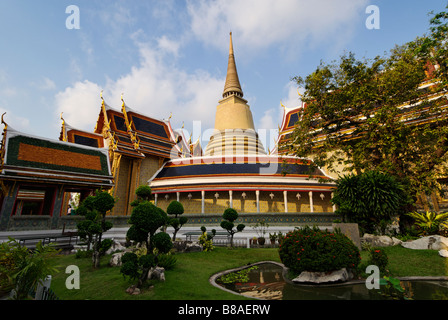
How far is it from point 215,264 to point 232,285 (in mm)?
2564

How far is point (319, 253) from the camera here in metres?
6.97

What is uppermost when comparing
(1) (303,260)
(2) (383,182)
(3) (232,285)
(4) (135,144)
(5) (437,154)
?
(4) (135,144)

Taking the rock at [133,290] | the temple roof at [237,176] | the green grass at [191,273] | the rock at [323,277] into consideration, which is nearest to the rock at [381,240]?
the green grass at [191,273]

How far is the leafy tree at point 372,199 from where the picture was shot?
12141 millimetres

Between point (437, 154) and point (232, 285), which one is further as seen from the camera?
point (437, 154)

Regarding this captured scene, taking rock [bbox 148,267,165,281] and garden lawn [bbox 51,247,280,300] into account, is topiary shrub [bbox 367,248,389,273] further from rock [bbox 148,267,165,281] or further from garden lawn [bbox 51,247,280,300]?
rock [bbox 148,267,165,281]

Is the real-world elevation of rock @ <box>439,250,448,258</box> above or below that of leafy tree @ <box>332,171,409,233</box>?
below

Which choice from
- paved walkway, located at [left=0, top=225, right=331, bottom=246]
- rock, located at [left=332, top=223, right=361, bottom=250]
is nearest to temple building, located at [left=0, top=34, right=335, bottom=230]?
paved walkway, located at [left=0, top=225, right=331, bottom=246]

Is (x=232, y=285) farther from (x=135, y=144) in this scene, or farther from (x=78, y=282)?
(x=135, y=144)

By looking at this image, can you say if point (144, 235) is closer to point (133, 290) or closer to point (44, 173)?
point (133, 290)

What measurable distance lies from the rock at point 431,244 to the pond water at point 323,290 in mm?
3681

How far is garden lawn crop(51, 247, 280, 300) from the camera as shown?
5.64m
